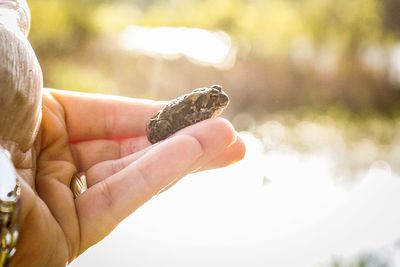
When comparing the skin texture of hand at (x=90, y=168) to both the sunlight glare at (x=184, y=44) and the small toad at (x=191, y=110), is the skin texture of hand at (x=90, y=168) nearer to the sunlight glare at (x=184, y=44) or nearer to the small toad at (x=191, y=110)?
the small toad at (x=191, y=110)

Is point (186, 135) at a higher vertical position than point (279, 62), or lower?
higher

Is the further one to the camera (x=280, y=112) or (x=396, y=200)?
(x=280, y=112)

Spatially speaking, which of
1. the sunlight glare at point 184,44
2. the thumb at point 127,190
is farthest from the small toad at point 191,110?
the sunlight glare at point 184,44

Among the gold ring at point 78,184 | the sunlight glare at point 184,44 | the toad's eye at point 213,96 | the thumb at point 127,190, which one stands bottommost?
the sunlight glare at point 184,44

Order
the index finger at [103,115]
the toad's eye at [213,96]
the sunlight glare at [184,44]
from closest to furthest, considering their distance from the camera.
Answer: the toad's eye at [213,96] < the index finger at [103,115] < the sunlight glare at [184,44]

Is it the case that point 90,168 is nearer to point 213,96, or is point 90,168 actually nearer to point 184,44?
point 213,96

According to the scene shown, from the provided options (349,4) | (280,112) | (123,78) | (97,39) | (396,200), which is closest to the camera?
(396,200)

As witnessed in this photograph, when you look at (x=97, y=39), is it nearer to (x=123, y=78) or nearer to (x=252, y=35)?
(x=123, y=78)

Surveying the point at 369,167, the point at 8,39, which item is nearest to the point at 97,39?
the point at 369,167
